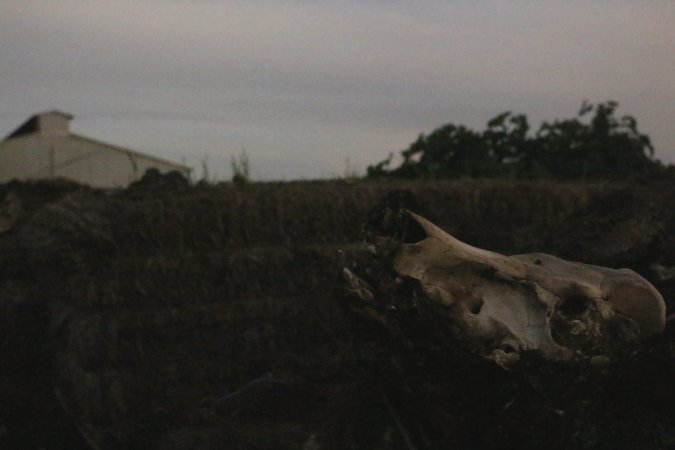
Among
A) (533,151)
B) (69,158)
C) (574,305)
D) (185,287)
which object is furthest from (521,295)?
(69,158)

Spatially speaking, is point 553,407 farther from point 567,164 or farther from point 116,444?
point 567,164

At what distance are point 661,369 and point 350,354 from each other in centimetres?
296

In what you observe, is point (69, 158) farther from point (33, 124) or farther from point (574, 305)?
point (574, 305)

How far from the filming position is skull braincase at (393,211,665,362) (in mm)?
4555

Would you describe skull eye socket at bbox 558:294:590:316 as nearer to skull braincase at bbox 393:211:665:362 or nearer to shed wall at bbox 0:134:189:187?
skull braincase at bbox 393:211:665:362

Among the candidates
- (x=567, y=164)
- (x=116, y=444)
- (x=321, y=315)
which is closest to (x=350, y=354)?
(x=321, y=315)

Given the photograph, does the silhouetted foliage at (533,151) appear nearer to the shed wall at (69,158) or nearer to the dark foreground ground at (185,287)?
the dark foreground ground at (185,287)

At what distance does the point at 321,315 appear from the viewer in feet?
31.0

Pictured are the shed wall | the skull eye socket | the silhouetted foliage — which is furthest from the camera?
the shed wall

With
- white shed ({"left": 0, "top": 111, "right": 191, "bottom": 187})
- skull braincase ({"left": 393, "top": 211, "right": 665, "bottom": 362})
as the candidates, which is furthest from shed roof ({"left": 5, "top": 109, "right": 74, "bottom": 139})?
skull braincase ({"left": 393, "top": 211, "right": 665, "bottom": 362})

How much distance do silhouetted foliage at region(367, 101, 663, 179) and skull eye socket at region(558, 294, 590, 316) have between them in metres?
8.52

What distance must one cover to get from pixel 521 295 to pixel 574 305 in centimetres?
39

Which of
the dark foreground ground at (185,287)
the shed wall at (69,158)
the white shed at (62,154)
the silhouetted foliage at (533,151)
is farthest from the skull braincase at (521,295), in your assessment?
the white shed at (62,154)

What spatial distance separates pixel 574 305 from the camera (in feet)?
16.4
